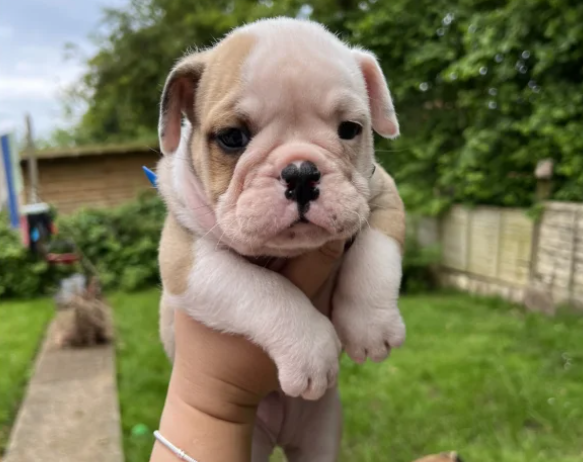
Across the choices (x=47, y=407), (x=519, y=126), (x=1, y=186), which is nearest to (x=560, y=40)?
(x=519, y=126)

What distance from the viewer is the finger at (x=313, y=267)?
174 cm

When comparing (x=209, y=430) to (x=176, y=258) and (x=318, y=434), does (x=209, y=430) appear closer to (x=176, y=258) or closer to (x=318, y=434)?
(x=318, y=434)

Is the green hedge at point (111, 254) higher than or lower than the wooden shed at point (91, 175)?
lower

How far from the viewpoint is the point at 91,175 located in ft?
52.4

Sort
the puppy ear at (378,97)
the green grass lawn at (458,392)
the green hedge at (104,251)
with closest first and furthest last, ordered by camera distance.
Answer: the puppy ear at (378,97) → the green grass lawn at (458,392) → the green hedge at (104,251)

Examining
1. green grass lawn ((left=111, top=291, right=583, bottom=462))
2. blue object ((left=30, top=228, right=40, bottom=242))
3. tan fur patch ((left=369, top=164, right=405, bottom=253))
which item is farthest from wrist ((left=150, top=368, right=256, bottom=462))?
blue object ((left=30, top=228, right=40, bottom=242))

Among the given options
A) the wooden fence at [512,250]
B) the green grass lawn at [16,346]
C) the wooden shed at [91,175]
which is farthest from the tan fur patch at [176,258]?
the wooden shed at [91,175]

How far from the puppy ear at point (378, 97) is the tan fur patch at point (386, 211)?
0.57 ft

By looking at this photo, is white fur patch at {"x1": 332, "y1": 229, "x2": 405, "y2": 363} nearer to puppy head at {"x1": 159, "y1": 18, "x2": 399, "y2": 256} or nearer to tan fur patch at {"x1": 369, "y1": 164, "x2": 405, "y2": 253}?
Answer: tan fur patch at {"x1": 369, "y1": 164, "x2": 405, "y2": 253}

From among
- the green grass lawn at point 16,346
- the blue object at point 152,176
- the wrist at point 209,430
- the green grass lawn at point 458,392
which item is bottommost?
the green grass lawn at point 16,346

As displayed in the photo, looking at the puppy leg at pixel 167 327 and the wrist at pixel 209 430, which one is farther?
the puppy leg at pixel 167 327

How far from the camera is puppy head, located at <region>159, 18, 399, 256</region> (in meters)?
1.54

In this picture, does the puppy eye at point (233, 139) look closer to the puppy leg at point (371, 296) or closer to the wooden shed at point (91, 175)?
the puppy leg at point (371, 296)

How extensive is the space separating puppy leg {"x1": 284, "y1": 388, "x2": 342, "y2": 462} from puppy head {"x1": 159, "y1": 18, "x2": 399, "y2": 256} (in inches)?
26.2
